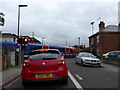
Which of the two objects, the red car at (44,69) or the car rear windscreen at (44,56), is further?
the car rear windscreen at (44,56)

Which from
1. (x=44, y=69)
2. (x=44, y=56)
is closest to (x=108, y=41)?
(x=44, y=56)

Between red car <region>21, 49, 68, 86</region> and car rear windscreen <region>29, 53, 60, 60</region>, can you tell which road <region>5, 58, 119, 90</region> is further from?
car rear windscreen <region>29, 53, 60, 60</region>

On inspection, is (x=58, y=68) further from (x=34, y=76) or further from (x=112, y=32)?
(x=112, y=32)

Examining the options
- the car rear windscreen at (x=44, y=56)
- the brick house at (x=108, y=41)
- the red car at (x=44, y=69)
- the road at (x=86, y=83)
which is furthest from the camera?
the brick house at (x=108, y=41)

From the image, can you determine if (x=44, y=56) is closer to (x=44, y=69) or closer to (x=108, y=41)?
(x=44, y=69)

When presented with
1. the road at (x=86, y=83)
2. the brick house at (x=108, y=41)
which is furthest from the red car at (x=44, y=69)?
the brick house at (x=108, y=41)

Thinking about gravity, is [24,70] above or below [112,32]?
below

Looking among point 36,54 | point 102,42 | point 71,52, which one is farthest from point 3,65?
point 102,42

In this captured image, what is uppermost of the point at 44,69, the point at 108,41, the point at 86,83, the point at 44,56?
the point at 108,41

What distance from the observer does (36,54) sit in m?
6.96

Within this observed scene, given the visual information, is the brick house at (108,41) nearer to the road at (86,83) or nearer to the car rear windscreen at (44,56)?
the road at (86,83)

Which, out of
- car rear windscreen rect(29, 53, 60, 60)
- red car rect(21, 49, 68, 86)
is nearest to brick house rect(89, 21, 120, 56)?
car rear windscreen rect(29, 53, 60, 60)

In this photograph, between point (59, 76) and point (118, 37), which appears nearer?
point (59, 76)

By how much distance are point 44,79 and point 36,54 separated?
4.05 ft
